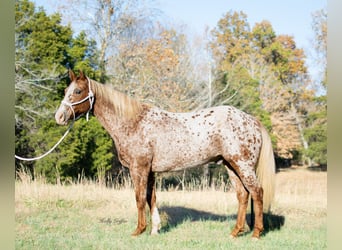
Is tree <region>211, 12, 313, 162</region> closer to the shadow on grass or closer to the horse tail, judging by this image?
the shadow on grass

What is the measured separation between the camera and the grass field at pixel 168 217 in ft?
11.3

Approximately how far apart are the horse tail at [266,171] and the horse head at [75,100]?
1.61 meters

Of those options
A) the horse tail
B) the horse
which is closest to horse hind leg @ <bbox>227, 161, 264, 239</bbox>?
the horse

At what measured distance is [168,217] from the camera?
4.02 meters

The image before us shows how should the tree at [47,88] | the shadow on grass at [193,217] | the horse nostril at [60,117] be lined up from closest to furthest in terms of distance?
the horse nostril at [60,117], the shadow on grass at [193,217], the tree at [47,88]

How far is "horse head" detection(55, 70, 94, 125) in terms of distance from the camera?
11.0 ft

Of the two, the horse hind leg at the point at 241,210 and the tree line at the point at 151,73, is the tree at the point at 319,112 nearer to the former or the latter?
the tree line at the point at 151,73

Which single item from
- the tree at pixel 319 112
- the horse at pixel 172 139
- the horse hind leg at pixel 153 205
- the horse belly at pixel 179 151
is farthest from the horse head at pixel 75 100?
the tree at pixel 319 112

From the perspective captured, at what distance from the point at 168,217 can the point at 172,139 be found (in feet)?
3.41

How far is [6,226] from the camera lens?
6.44 feet

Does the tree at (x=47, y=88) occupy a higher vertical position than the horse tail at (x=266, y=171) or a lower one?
higher

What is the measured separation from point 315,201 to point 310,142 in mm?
747

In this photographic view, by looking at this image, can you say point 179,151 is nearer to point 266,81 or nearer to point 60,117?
point 60,117

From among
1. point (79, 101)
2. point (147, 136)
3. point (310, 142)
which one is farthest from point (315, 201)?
point (79, 101)
